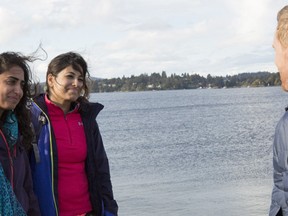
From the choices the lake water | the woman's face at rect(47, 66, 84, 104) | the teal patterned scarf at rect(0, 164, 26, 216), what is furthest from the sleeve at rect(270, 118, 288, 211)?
the lake water

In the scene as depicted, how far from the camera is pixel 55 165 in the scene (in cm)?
439

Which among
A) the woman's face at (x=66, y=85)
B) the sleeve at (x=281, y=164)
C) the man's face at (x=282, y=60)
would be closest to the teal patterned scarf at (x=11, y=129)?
the woman's face at (x=66, y=85)

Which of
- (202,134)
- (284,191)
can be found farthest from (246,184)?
(202,134)

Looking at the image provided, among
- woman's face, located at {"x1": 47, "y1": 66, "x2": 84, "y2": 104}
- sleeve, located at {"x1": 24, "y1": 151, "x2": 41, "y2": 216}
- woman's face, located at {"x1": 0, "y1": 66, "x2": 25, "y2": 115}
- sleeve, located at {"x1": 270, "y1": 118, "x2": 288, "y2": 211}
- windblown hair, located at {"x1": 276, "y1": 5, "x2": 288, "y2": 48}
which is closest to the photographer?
windblown hair, located at {"x1": 276, "y1": 5, "x2": 288, "y2": 48}

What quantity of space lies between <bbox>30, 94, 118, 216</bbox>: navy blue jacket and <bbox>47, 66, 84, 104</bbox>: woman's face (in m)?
0.11

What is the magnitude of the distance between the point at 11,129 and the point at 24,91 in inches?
12.0

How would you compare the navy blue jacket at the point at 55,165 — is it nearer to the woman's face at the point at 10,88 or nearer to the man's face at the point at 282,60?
the woman's face at the point at 10,88

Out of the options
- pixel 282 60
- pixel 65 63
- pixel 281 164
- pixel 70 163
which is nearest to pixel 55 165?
pixel 70 163

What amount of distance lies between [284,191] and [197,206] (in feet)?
41.4

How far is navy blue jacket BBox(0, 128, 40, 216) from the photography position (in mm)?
3711

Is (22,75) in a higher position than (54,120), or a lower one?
higher

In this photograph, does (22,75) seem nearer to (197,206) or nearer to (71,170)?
(71,170)

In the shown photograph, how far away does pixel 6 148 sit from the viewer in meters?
3.71

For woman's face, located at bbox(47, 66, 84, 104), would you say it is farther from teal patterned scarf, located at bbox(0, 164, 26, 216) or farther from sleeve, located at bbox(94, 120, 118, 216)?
teal patterned scarf, located at bbox(0, 164, 26, 216)
